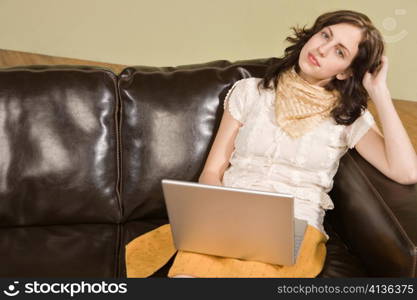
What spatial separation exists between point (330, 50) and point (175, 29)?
3.16m

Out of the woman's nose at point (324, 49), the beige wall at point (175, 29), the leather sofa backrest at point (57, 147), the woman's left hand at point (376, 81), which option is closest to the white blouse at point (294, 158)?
the woman's left hand at point (376, 81)

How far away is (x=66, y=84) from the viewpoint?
197 cm

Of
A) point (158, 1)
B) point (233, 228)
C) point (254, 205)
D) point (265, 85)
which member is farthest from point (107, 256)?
point (158, 1)

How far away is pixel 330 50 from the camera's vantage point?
1.89m

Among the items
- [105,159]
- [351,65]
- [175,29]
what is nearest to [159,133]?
[105,159]

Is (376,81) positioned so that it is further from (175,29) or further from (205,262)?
(175,29)

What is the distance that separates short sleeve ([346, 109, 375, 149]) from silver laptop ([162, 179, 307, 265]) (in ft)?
1.50

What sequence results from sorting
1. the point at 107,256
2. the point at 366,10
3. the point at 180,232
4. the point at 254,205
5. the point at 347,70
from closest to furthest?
the point at 254,205 < the point at 180,232 < the point at 107,256 < the point at 347,70 < the point at 366,10

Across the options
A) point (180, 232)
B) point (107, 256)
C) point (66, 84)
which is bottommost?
point (107, 256)

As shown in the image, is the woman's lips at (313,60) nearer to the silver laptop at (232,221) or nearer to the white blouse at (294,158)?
the white blouse at (294,158)

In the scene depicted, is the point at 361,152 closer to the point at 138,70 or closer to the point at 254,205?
the point at 254,205

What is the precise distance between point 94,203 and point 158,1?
123 inches

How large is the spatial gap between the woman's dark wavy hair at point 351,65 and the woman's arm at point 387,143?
54 millimetres

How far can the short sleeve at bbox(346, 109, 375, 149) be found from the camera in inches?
75.7
